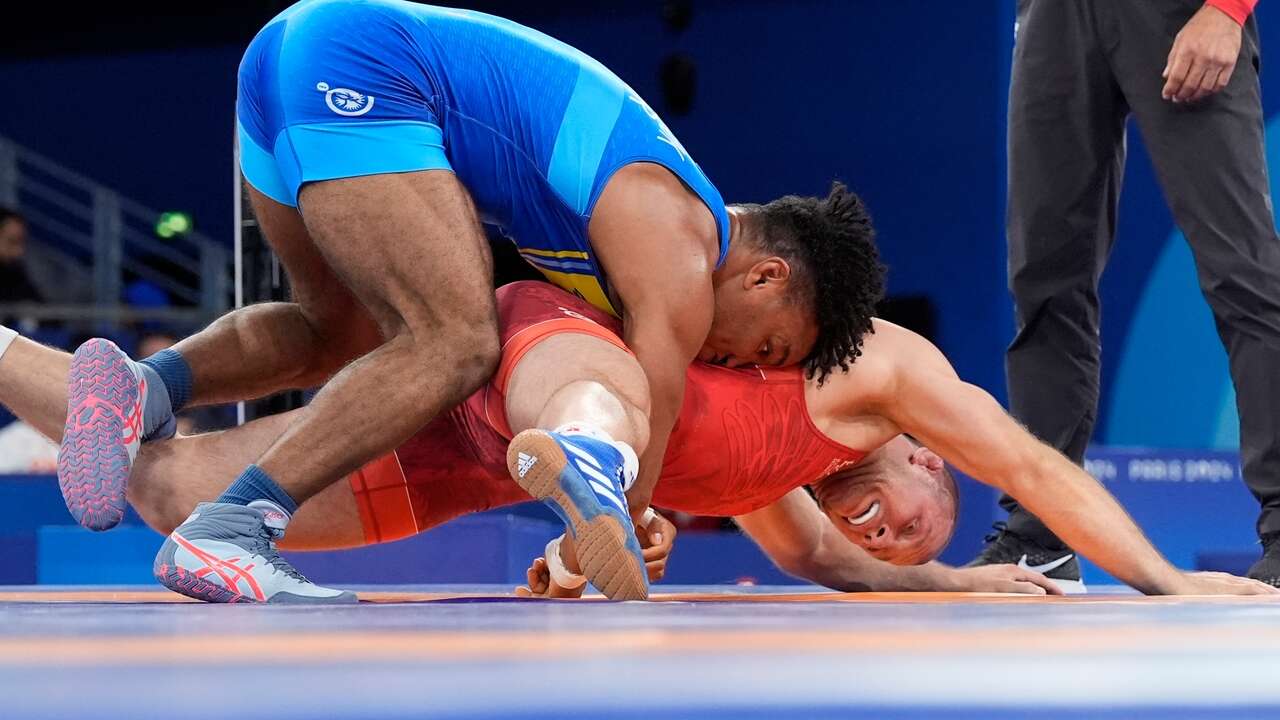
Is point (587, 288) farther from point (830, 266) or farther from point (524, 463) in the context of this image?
point (524, 463)

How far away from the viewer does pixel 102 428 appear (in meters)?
1.95

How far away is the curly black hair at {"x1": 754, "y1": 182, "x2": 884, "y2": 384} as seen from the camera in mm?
2229

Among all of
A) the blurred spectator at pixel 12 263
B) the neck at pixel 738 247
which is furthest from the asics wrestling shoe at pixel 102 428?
the blurred spectator at pixel 12 263

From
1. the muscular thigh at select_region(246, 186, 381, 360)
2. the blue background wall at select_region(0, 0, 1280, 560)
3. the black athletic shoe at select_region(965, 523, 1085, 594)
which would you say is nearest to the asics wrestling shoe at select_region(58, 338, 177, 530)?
the muscular thigh at select_region(246, 186, 381, 360)

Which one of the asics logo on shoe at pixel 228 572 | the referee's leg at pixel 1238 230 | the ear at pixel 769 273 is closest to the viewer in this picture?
the asics logo on shoe at pixel 228 572

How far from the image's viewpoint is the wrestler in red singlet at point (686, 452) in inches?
85.5

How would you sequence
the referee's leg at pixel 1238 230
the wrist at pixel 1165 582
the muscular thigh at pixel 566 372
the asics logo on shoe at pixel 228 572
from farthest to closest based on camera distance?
the referee's leg at pixel 1238 230 → the wrist at pixel 1165 582 → the muscular thigh at pixel 566 372 → the asics logo on shoe at pixel 228 572

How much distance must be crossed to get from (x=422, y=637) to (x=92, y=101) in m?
8.90

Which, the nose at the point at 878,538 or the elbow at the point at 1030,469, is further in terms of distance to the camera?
the nose at the point at 878,538

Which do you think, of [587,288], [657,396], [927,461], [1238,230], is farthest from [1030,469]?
[1238,230]

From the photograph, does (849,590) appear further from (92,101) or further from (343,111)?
(92,101)

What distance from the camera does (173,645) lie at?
996mm

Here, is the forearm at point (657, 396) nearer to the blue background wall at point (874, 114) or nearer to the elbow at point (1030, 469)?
the elbow at point (1030, 469)

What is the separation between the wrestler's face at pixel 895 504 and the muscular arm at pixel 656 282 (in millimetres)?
554
